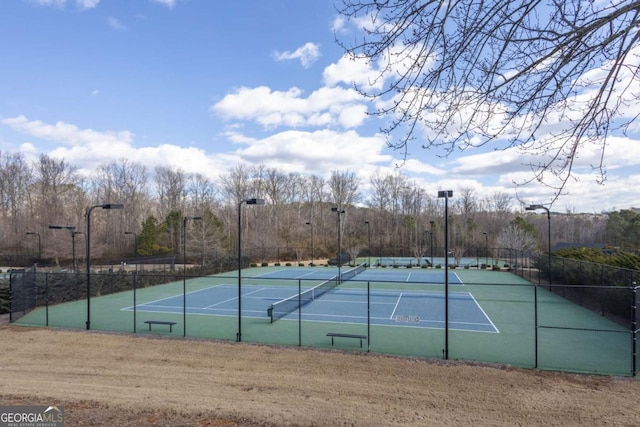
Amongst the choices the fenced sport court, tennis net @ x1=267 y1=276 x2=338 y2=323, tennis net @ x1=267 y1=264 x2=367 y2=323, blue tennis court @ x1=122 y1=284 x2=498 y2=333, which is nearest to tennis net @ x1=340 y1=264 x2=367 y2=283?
the fenced sport court

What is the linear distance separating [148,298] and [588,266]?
2528 cm

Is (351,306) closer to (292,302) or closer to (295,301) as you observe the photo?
(295,301)

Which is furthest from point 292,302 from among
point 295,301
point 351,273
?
point 351,273

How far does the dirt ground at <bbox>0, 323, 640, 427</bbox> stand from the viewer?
25.1 ft

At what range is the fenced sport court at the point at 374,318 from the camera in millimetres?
12914

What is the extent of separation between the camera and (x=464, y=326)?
665 inches

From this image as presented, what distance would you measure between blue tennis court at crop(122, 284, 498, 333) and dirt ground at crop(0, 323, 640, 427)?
17.0 ft

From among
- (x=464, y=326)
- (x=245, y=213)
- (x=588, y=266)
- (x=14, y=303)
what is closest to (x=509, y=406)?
(x=464, y=326)

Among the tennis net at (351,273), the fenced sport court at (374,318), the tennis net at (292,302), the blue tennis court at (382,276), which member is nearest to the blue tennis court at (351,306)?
the fenced sport court at (374,318)

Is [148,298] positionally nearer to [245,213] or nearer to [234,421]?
[234,421]

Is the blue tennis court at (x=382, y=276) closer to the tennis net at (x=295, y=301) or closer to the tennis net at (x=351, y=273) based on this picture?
the tennis net at (x=351, y=273)

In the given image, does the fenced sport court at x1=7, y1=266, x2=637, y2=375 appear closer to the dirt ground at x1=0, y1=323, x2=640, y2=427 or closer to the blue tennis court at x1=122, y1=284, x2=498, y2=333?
the blue tennis court at x1=122, y1=284, x2=498, y2=333

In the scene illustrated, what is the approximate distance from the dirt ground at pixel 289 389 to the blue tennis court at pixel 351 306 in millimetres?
5190

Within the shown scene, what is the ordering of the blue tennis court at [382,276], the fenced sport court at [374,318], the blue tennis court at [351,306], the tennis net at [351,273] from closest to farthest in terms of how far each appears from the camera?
the fenced sport court at [374,318]
the blue tennis court at [351,306]
the blue tennis court at [382,276]
the tennis net at [351,273]
